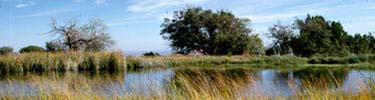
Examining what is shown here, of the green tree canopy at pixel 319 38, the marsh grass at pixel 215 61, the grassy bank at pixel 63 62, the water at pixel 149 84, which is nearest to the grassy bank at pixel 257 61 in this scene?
the marsh grass at pixel 215 61

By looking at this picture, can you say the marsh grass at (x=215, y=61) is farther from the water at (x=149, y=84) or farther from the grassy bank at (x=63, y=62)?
the water at (x=149, y=84)

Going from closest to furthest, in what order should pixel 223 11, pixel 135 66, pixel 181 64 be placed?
pixel 135 66 < pixel 181 64 < pixel 223 11

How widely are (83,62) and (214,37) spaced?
440 inches

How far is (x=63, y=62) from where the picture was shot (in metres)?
15.5

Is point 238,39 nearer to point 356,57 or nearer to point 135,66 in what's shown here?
point 356,57

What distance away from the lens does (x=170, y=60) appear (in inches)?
755

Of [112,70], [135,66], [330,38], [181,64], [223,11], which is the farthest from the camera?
[223,11]

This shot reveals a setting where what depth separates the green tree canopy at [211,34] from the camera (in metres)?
25.3

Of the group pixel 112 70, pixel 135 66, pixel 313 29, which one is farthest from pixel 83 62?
pixel 313 29

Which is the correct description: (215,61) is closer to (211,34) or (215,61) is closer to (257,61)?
(257,61)

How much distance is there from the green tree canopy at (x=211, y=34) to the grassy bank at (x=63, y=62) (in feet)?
31.5

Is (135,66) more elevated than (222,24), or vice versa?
(222,24)

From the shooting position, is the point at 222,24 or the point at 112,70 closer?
the point at 112,70

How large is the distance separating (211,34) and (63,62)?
1238cm
